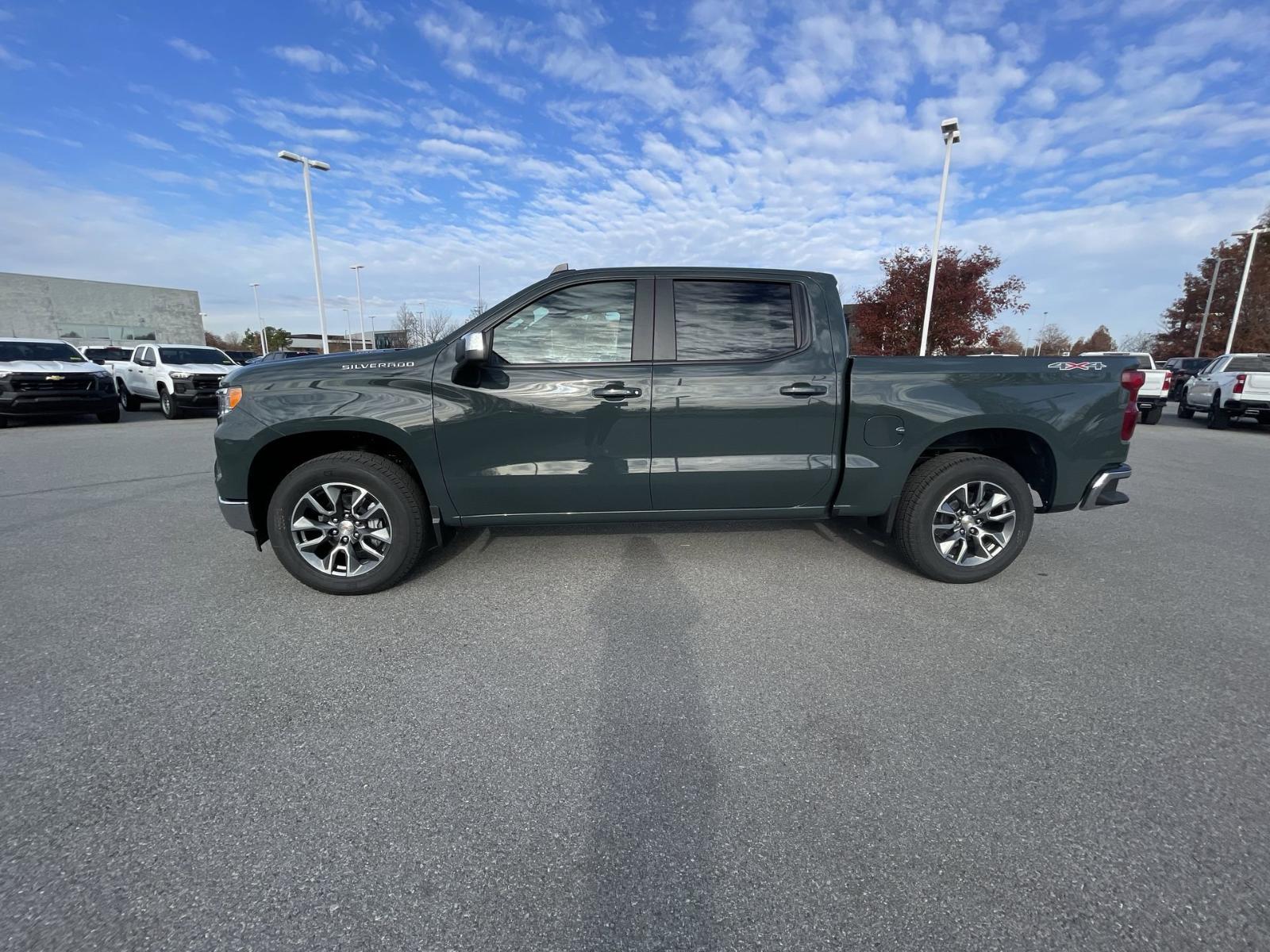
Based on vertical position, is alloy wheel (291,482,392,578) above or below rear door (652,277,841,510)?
below

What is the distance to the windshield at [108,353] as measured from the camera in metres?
Answer: 22.4

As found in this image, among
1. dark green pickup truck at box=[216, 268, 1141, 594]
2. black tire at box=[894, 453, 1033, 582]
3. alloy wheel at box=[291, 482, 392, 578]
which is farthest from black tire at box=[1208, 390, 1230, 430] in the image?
alloy wheel at box=[291, 482, 392, 578]

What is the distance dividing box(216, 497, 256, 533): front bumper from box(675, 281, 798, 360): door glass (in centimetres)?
279

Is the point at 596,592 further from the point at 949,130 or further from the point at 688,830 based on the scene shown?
the point at 949,130

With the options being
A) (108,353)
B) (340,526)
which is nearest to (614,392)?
(340,526)

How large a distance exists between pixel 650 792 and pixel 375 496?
94.6 inches

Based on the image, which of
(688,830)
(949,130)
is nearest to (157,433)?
(688,830)

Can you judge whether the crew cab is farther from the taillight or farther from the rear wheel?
the taillight

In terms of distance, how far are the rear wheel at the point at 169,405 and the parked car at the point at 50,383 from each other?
1.15m

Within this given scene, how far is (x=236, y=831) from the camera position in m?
1.84

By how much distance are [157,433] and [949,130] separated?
20.0m

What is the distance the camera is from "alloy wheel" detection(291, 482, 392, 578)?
11.5ft

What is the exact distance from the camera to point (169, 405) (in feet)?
46.7

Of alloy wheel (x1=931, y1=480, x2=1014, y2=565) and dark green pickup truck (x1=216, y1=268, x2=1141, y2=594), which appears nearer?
dark green pickup truck (x1=216, y1=268, x2=1141, y2=594)
